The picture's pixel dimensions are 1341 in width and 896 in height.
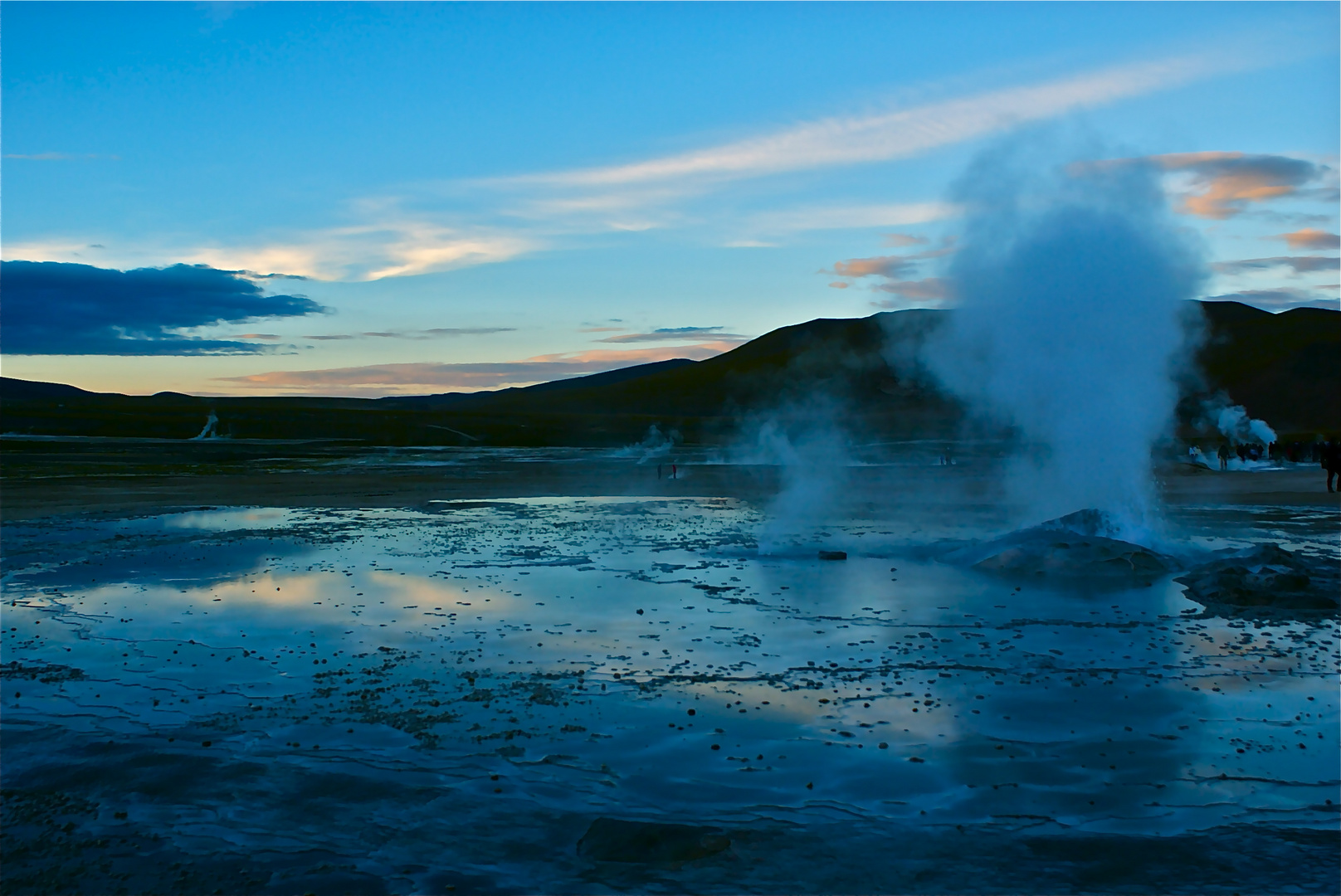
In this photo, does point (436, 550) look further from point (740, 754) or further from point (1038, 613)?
point (740, 754)

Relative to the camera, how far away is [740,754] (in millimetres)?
8773

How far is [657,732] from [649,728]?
157 mm

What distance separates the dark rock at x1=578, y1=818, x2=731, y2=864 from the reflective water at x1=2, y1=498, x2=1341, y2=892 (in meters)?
0.14

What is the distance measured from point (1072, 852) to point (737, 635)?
6.80 metres

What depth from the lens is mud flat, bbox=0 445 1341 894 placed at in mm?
6828

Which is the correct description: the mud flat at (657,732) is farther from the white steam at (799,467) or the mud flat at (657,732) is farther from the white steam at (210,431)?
the white steam at (210,431)

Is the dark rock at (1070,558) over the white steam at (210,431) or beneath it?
beneath

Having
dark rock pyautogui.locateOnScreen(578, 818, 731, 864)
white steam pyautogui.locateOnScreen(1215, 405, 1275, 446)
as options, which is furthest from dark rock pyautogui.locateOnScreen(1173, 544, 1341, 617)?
white steam pyautogui.locateOnScreen(1215, 405, 1275, 446)

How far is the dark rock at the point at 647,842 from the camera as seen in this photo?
6898 millimetres

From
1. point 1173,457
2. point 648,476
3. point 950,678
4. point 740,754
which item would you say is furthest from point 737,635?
point 1173,457

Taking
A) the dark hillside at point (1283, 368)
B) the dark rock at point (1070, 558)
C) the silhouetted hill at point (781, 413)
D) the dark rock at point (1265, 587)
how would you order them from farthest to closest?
the dark hillside at point (1283, 368) → the silhouetted hill at point (781, 413) → the dark rock at point (1070, 558) → the dark rock at point (1265, 587)

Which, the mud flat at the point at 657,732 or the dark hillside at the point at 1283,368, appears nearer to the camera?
the mud flat at the point at 657,732

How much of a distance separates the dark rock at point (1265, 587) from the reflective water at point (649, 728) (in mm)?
750

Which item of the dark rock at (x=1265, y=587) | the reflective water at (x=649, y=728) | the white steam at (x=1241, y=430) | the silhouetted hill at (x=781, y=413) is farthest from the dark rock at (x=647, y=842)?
the silhouetted hill at (x=781, y=413)
